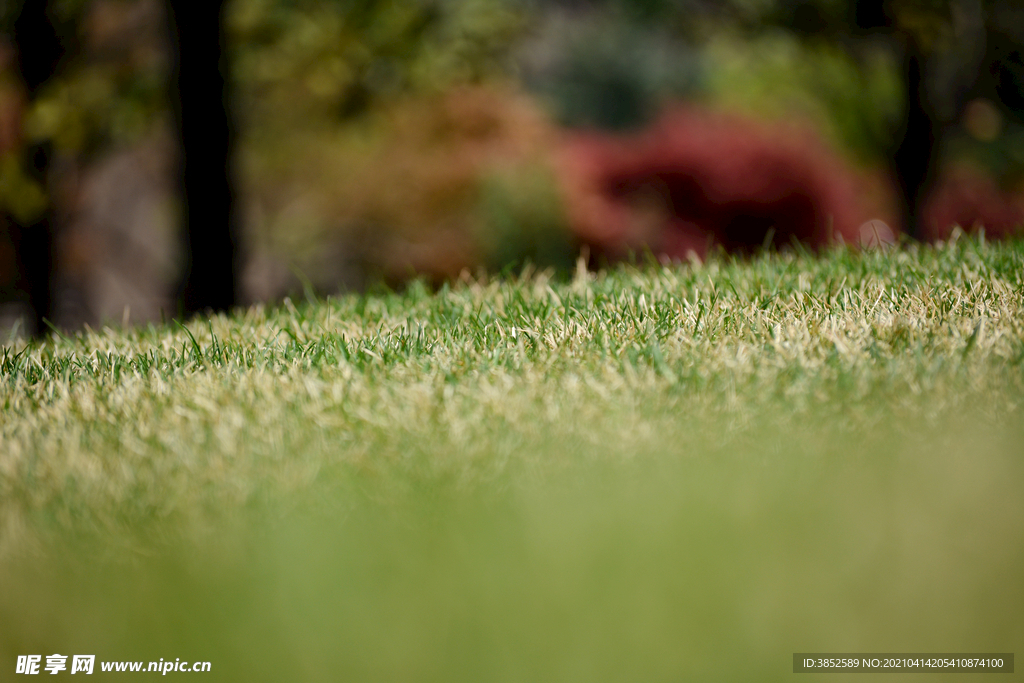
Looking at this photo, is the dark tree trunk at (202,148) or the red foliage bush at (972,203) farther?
the red foliage bush at (972,203)

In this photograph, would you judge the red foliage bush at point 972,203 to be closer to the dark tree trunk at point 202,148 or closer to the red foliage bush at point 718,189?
the red foliage bush at point 718,189

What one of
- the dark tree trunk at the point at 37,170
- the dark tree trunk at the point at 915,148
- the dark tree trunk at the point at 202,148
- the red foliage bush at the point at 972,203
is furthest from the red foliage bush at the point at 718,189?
the dark tree trunk at the point at 202,148

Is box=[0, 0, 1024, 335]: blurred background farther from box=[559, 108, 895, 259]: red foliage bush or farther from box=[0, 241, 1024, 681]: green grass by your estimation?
box=[0, 241, 1024, 681]: green grass

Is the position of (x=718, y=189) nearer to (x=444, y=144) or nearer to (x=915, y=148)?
(x=915, y=148)

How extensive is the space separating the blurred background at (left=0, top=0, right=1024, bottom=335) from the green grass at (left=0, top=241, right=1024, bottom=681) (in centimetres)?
281

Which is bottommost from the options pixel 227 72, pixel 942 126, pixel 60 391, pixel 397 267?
pixel 60 391

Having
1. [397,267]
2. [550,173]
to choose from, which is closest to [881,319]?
[550,173]

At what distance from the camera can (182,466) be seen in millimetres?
2334

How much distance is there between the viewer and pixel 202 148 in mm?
8664

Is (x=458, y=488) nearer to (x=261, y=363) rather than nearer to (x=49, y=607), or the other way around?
(x=49, y=607)

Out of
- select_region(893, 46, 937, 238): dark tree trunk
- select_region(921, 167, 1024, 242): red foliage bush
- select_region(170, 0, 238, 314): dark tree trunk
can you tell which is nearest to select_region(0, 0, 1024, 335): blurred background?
select_region(893, 46, 937, 238): dark tree trunk

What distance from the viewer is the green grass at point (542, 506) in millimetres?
1779

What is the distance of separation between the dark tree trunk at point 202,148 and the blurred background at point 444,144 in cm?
31

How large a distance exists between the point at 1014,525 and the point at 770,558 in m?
0.61
